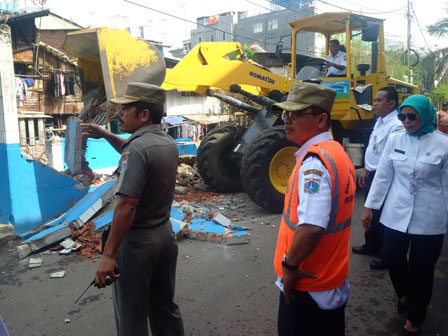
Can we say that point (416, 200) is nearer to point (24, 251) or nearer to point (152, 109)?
point (152, 109)

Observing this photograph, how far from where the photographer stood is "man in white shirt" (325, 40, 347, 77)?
22.7 ft

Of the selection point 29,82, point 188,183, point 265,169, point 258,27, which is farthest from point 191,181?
point 258,27

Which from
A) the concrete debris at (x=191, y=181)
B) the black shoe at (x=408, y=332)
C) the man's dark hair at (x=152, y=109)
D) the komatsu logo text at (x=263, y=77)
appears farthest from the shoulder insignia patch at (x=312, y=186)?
the concrete debris at (x=191, y=181)

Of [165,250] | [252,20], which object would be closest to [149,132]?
[165,250]

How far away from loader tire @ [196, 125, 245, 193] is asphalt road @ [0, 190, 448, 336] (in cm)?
279

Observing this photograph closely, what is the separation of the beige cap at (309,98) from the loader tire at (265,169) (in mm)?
4260

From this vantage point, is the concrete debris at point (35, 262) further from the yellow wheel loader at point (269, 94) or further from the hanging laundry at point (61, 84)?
the hanging laundry at point (61, 84)

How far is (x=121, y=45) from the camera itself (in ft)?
14.8

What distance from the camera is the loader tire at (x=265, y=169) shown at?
6.12 meters

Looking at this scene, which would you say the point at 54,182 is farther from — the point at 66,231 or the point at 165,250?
the point at 165,250

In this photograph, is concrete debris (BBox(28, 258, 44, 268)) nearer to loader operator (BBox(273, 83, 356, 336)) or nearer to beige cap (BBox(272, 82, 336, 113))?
loader operator (BBox(273, 83, 356, 336))

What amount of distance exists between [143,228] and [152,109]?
29.1 inches

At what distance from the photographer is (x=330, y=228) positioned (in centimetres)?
175

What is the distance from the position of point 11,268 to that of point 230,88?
4276mm
